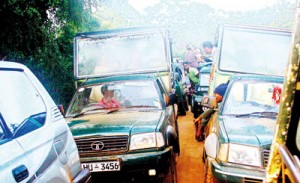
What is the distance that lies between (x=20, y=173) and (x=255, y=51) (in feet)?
21.3

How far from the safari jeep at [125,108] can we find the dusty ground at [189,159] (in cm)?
50

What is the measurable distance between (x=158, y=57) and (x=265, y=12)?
26105 mm

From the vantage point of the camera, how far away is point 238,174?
3824 millimetres

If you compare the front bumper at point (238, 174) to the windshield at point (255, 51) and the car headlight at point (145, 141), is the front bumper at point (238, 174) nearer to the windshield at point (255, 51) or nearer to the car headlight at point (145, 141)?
the car headlight at point (145, 141)

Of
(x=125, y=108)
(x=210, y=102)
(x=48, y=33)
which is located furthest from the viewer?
(x=48, y=33)

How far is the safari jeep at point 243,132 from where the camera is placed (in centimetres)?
386

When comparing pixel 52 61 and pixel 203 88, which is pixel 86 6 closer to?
pixel 52 61

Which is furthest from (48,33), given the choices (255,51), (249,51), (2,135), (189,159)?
(2,135)

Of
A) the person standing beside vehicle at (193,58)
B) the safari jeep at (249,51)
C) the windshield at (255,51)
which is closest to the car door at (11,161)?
the safari jeep at (249,51)

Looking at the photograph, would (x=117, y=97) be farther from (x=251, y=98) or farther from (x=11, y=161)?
(x=11, y=161)

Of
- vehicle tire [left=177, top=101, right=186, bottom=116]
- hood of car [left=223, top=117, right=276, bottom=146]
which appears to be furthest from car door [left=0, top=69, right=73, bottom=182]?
vehicle tire [left=177, top=101, right=186, bottom=116]

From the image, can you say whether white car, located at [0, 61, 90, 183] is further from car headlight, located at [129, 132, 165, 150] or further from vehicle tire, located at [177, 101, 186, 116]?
vehicle tire, located at [177, 101, 186, 116]

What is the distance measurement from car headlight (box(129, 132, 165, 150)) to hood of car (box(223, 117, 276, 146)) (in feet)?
2.82

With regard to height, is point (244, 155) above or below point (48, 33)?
below
